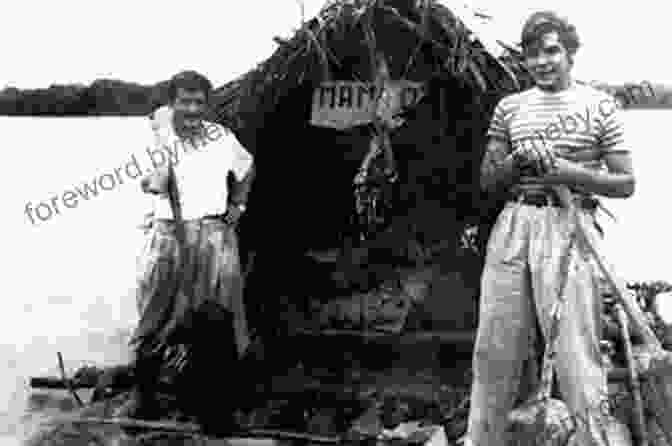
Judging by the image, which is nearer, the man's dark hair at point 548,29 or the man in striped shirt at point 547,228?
the man in striped shirt at point 547,228

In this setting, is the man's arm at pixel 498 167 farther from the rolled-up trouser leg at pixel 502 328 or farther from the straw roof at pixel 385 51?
the straw roof at pixel 385 51

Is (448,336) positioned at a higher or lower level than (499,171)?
lower

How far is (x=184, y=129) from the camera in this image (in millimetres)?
5820

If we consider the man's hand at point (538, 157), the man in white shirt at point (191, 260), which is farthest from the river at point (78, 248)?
the man's hand at point (538, 157)

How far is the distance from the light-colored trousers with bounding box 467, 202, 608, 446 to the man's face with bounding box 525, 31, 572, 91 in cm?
58

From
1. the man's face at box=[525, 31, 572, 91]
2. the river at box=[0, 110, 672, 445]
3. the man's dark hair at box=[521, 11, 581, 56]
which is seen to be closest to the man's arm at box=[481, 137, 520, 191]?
the man's face at box=[525, 31, 572, 91]

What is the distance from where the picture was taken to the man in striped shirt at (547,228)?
3.43 m

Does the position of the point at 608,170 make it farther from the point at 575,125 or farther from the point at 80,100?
the point at 80,100

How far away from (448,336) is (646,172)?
14537 millimetres

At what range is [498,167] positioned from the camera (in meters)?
3.66

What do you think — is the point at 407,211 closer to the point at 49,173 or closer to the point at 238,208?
the point at 238,208

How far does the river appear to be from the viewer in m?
8.68

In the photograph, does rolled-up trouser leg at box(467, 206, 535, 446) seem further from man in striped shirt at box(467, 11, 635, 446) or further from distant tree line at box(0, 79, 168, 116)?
distant tree line at box(0, 79, 168, 116)

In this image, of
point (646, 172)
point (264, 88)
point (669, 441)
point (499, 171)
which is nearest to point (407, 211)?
point (264, 88)
